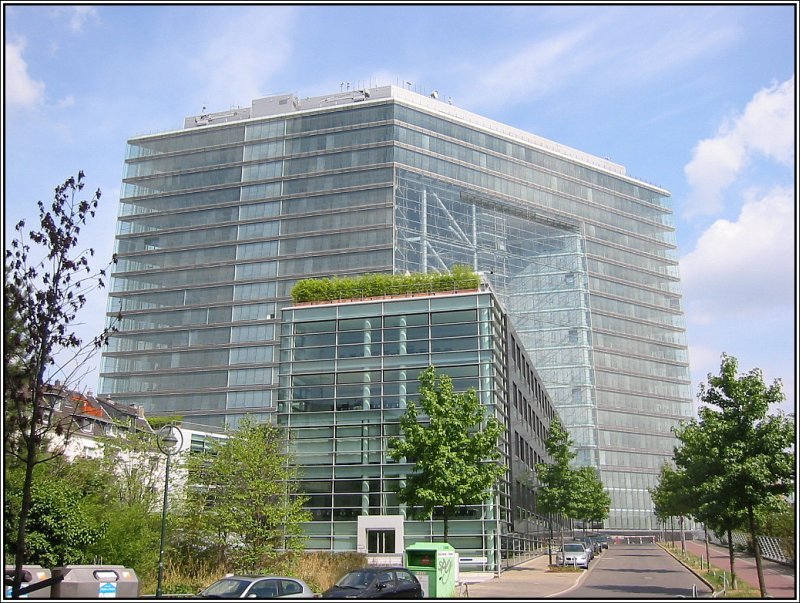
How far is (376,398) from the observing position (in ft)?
159

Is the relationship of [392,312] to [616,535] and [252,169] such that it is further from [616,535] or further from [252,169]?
[616,535]

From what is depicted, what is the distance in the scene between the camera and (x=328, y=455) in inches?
1918

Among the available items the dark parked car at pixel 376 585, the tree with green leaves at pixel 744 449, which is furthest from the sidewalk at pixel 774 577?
the dark parked car at pixel 376 585

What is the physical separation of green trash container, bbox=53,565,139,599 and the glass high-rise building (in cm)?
7747

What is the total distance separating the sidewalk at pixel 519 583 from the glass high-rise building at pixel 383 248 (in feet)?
179

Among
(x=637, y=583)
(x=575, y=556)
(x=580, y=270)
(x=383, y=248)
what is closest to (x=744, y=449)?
(x=637, y=583)

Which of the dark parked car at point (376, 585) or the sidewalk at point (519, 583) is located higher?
the dark parked car at point (376, 585)

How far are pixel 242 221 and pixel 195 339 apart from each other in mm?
17397

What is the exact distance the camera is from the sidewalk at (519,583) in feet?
107

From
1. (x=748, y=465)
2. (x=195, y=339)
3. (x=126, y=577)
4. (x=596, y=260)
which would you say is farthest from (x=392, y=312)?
(x=596, y=260)

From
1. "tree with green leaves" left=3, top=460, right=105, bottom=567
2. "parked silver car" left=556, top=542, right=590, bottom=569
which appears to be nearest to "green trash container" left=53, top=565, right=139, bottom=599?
"tree with green leaves" left=3, top=460, right=105, bottom=567

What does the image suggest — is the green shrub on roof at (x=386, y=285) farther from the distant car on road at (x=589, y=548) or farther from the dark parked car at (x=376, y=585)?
the dark parked car at (x=376, y=585)

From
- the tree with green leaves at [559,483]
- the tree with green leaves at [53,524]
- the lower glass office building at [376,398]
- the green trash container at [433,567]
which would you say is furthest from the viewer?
the tree with green leaves at [559,483]

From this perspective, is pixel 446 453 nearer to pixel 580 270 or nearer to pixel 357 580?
pixel 357 580
